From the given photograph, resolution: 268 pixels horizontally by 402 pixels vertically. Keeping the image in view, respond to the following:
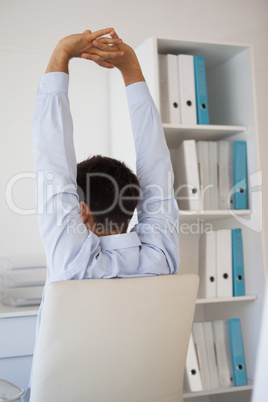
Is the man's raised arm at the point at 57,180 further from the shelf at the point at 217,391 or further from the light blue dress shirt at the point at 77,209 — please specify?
the shelf at the point at 217,391

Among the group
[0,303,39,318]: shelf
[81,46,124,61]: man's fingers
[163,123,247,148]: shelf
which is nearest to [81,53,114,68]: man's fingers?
[81,46,124,61]: man's fingers

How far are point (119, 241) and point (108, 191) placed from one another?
5.7 inches

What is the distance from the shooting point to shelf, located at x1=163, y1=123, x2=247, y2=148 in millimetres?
2229

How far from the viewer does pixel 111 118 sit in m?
2.54

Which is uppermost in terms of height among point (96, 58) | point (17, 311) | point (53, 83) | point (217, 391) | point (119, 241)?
point (96, 58)

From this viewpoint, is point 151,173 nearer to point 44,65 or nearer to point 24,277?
point 24,277

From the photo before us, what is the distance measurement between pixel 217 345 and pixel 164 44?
1.41m

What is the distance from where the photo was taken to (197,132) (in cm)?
233

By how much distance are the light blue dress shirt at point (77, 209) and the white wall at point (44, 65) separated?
109cm

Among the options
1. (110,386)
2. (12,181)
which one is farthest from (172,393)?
(12,181)

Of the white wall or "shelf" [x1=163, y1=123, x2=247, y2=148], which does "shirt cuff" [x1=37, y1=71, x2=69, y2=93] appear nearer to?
"shelf" [x1=163, y1=123, x2=247, y2=148]

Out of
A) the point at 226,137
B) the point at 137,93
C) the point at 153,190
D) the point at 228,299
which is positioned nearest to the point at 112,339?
the point at 153,190

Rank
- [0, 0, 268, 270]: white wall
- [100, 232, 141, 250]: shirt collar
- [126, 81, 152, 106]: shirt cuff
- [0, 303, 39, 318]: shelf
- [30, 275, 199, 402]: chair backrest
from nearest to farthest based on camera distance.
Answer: [30, 275, 199, 402]: chair backrest → [100, 232, 141, 250]: shirt collar → [126, 81, 152, 106]: shirt cuff → [0, 303, 39, 318]: shelf → [0, 0, 268, 270]: white wall

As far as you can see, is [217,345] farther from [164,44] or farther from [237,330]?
[164,44]
